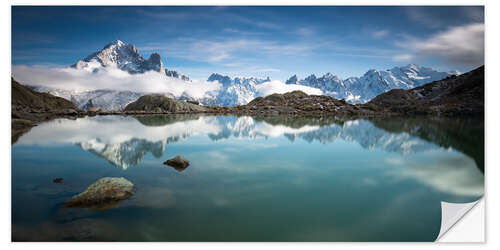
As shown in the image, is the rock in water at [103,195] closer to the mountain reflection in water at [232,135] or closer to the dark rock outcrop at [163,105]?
the mountain reflection in water at [232,135]

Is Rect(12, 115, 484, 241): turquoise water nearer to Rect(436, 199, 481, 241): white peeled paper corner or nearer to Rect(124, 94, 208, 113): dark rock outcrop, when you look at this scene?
Rect(436, 199, 481, 241): white peeled paper corner

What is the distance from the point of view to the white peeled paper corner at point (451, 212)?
5937 mm

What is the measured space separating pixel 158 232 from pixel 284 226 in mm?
2668

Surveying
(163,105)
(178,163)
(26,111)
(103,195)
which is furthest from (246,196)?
(163,105)

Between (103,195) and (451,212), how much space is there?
916 centimetres

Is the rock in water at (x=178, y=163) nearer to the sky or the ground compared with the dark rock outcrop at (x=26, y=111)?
nearer to the ground

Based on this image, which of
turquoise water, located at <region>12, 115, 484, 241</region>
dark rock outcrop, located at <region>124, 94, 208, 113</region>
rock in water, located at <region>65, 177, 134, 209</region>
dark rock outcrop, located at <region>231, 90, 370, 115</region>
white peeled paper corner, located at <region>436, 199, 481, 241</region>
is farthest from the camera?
dark rock outcrop, located at <region>231, 90, 370, 115</region>

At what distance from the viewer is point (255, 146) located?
1748cm

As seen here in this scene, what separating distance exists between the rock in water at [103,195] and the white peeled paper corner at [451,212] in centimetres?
791

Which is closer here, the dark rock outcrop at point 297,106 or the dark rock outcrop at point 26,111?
the dark rock outcrop at point 26,111

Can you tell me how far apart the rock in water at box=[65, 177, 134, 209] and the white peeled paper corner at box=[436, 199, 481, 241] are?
7.91m

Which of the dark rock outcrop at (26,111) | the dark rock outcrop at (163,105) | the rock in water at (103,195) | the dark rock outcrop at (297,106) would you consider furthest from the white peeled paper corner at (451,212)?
the dark rock outcrop at (163,105)

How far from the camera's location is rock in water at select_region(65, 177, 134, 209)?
667 cm

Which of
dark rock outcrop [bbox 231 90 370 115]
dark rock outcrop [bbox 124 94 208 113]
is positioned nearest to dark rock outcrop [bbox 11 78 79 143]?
dark rock outcrop [bbox 124 94 208 113]
